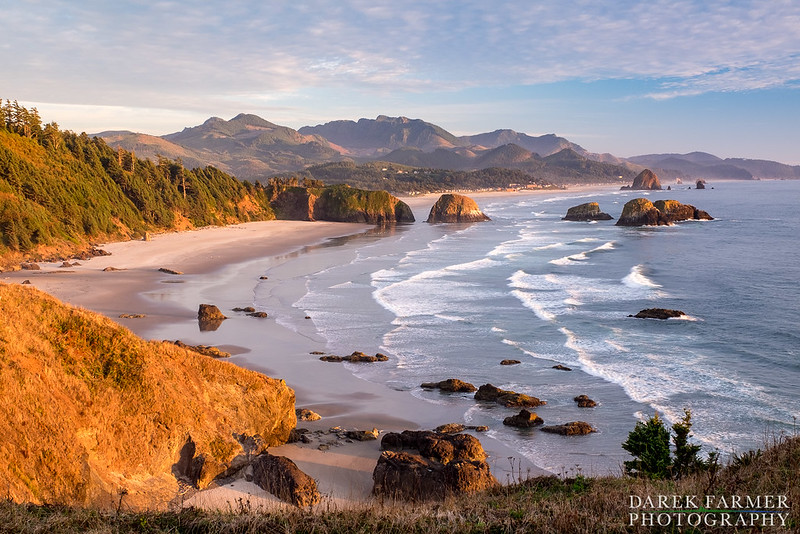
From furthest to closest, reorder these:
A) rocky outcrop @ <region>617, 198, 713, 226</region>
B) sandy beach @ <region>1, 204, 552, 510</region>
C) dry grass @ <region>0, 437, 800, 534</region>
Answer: rocky outcrop @ <region>617, 198, 713, 226</region> < sandy beach @ <region>1, 204, 552, 510</region> < dry grass @ <region>0, 437, 800, 534</region>

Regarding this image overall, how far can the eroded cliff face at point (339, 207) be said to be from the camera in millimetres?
105938

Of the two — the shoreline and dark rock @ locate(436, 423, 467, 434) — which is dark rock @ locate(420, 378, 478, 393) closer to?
the shoreline

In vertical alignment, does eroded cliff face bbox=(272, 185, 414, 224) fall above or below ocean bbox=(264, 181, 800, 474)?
above

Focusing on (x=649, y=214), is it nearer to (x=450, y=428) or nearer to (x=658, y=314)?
A: (x=658, y=314)

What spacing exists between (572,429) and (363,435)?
5.69 metres

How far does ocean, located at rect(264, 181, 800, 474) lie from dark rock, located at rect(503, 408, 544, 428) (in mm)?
273

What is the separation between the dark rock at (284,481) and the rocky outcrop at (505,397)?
8.38 metres

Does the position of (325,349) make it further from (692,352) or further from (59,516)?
(59,516)

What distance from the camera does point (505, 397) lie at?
1961 centimetres

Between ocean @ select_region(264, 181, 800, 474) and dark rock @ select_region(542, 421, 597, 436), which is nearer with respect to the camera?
dark rock @ select_region(542, 421, 597, 436)

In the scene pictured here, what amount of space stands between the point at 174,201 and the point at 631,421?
239ft

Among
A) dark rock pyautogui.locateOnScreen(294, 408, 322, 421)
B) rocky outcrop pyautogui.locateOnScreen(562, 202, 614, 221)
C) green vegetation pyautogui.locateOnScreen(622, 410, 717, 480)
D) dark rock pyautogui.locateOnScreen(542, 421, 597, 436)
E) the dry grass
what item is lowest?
dark rock pyautogui.locateOnScreen(542, 421, 597, 436)

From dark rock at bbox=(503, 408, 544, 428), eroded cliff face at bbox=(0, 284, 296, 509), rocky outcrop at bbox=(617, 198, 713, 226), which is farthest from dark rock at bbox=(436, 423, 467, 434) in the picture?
rocky outcrop at bbox=(617, 198, 713, 226)

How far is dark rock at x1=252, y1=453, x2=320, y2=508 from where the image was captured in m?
11.9
